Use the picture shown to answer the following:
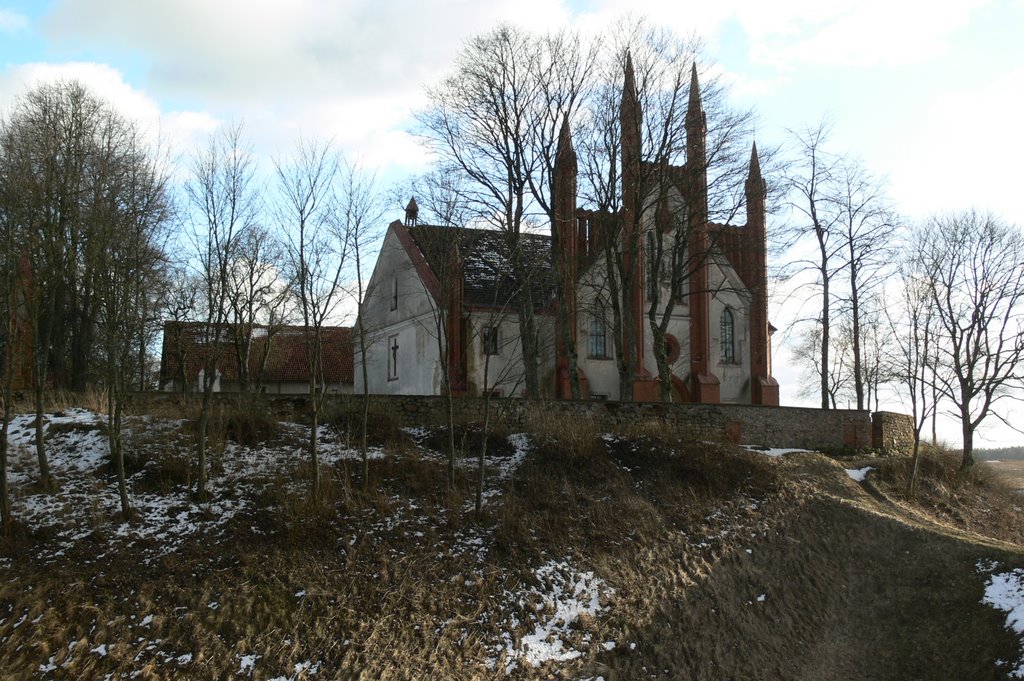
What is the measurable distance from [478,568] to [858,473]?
14.1m

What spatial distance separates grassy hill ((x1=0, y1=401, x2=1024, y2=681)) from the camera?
12180mm

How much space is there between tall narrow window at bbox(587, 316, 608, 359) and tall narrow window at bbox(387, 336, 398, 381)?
26.9ft

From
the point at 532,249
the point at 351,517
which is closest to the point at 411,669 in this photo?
the point at 351,517

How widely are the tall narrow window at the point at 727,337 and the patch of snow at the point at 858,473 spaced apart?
11.6 m

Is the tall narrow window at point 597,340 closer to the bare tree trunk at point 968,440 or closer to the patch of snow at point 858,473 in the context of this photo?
the patch of snow at point 858,473

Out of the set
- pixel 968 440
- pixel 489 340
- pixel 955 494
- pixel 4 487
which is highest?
pixel 489 340

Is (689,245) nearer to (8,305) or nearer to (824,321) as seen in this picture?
(824,321)

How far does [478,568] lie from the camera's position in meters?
14.8

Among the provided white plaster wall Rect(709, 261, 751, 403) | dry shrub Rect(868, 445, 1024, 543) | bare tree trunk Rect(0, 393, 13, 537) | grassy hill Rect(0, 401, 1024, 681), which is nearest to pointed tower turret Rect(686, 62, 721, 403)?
white plaster wall Rect(709, 261, 751, 403)

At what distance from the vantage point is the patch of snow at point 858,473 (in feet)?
78.0

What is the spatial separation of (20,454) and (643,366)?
2225cm

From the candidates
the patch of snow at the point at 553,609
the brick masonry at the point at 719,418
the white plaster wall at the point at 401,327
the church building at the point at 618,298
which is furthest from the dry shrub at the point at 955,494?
the white plaster wall at the point at 401,327

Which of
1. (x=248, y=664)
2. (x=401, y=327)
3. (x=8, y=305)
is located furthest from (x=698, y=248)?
(x=248, y=664)

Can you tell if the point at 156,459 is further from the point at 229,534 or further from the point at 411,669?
the point at 411,669
